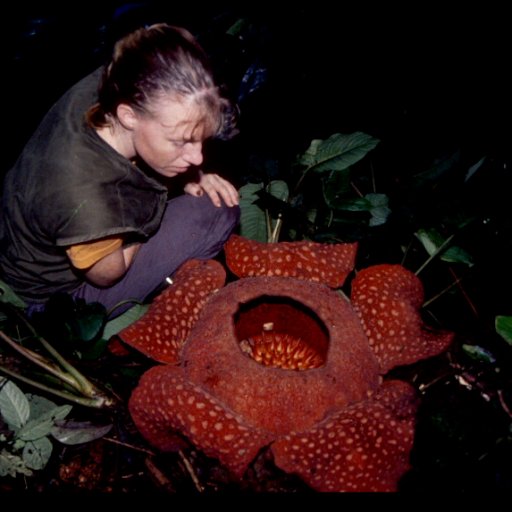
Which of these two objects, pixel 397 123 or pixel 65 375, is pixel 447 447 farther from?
pixel 397 123

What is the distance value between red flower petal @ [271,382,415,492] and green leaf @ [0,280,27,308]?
4.29 ft

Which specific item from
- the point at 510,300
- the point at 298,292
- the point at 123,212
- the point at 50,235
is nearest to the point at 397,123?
the point at 510,300

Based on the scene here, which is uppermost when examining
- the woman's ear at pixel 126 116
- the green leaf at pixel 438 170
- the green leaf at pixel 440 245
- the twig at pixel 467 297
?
the woman's ear at pixel 126 116

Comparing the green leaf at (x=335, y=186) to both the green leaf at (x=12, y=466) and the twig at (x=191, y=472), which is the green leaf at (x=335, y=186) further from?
the green leaf at (x=12, y=466)

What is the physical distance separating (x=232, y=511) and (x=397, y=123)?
2.08 metres

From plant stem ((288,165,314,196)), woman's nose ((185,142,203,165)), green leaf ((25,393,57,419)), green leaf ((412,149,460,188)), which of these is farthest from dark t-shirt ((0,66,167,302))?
green leaf ((412,149,460,188))

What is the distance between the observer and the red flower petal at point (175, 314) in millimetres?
1428

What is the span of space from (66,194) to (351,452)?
49.7 inches

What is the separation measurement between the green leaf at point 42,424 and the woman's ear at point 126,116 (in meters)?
1.09

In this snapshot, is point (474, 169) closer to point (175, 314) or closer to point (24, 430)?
point (175, 314)

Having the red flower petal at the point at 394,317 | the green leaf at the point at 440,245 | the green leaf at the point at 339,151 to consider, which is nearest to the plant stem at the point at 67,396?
the red flower petal at the point at 394,317

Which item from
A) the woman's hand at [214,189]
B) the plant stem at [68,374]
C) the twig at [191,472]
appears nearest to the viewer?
the twig at [191,472]

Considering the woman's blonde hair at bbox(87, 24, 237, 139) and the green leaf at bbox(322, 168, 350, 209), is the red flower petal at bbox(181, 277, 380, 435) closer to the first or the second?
the green leaf at bbox(322, 168, 350, 209)

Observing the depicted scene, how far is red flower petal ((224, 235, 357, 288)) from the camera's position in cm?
166
